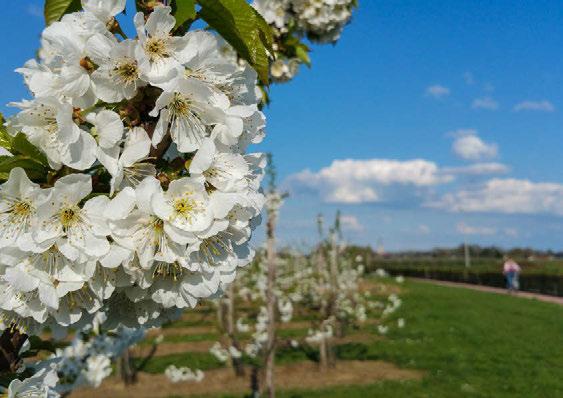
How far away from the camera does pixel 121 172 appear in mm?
1209

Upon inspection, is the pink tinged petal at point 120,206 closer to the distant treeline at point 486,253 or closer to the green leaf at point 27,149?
the green leaf at point 27,149

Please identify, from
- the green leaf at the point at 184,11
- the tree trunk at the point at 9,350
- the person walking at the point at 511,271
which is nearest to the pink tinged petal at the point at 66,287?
the tree trunk at the point at 9,350

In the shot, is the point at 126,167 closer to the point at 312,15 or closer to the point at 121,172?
the point at 121,172

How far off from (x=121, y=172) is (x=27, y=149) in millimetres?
248

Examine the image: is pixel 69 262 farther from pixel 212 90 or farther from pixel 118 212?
pixel 212 90

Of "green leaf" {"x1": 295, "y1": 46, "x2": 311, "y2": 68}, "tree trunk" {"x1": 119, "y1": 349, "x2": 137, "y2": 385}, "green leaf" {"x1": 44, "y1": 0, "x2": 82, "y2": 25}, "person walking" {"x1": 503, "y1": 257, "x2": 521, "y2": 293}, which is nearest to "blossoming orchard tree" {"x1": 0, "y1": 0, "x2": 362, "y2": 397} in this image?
"green leaf" {"x1": 44, "y1": 0, "x2": 82, "y2": 25}

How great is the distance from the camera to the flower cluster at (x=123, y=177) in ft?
3.95

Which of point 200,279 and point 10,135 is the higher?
point 10,135

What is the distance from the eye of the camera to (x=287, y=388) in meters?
9.91

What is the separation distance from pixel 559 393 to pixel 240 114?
33.1 ft

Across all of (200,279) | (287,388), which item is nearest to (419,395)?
(287,388)

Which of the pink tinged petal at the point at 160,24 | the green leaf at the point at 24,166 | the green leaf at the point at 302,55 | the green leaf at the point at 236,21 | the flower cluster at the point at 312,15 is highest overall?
the flower cluster at the point at 312,15

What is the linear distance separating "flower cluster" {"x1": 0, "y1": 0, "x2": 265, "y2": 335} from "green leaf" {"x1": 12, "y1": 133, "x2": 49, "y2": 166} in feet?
0.05


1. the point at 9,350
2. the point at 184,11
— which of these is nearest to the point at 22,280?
the point at 9,350
